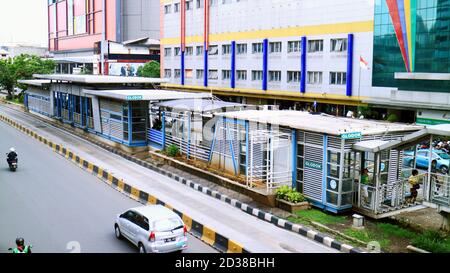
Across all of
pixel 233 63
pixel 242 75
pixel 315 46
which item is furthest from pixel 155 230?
pixel 233 63

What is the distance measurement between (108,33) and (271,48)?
48719 mm

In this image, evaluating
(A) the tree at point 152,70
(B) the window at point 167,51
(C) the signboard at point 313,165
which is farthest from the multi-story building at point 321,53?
(C) the signboard at point 313,165

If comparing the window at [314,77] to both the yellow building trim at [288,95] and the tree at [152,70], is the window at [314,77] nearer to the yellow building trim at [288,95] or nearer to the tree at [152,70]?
the yellow building trim at [288,95]

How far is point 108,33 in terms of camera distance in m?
87.2

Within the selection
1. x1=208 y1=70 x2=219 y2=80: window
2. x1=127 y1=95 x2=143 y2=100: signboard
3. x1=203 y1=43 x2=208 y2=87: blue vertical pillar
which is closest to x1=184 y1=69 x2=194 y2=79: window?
x1=203 y1=43 x2=208 y2=87: blue vertical pillar

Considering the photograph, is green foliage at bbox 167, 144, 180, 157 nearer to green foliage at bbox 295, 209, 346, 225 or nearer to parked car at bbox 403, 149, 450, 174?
green foliage at bbox 295, 209, 346, 225

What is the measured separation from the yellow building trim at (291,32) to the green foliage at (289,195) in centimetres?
2273

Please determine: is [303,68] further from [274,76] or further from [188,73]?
[188,73]

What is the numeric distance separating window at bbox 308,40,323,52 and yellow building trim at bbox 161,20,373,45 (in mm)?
645

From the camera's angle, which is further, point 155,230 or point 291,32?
point 291,32

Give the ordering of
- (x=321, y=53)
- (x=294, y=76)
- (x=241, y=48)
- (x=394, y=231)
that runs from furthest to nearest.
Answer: (x=241, y=48)
(x=294, y=76)
(x=321, y=53)
(x=394, y=231)

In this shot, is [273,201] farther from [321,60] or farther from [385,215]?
[321,60]

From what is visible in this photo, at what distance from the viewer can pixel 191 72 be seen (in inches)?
2304

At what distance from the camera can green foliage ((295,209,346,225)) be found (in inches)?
588
